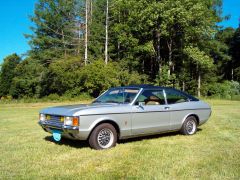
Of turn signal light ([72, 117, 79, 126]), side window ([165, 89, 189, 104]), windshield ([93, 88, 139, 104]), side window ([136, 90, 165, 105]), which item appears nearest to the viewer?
turn signal light ([72, 117, 79, 126])

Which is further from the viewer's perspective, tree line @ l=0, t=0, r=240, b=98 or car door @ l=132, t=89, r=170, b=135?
tree line @ l=0, t=0, r=240, b=98

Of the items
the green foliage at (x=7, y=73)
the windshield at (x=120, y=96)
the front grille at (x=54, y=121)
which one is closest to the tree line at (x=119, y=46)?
the green foliage at (x=7, y=73)

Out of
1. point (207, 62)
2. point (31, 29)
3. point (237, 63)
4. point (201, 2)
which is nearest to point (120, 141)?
point (207, 62)

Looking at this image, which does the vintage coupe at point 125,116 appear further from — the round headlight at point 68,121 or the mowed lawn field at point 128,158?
the mowed lawn field at point 128,158

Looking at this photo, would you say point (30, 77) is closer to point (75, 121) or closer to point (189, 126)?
point (189, 126)

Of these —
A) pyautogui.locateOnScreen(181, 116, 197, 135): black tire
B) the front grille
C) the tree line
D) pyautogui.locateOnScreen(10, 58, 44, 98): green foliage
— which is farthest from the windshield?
pyautogui.locateOnScreen(10, 58, 44, 98): green foliage

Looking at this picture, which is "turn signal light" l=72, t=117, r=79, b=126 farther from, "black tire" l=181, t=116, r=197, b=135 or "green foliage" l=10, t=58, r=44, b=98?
"green foliage" l=10, t=58, r=44, b=98

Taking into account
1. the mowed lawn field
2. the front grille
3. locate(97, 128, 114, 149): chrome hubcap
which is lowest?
the mowed lawn field

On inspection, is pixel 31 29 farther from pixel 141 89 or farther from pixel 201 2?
pixel 141 89

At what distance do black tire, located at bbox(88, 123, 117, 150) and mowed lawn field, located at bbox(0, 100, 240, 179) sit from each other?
0.65 feet

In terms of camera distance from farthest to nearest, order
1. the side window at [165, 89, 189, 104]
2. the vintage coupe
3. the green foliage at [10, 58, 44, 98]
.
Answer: the green foliage at [10, 58, 44, 98] < the side window at [165, 89, 189, 104] < the vintage coupe

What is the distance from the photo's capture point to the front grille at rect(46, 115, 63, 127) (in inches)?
299

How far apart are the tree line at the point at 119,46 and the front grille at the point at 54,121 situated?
27154 mm

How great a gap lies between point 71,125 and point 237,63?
182ft
